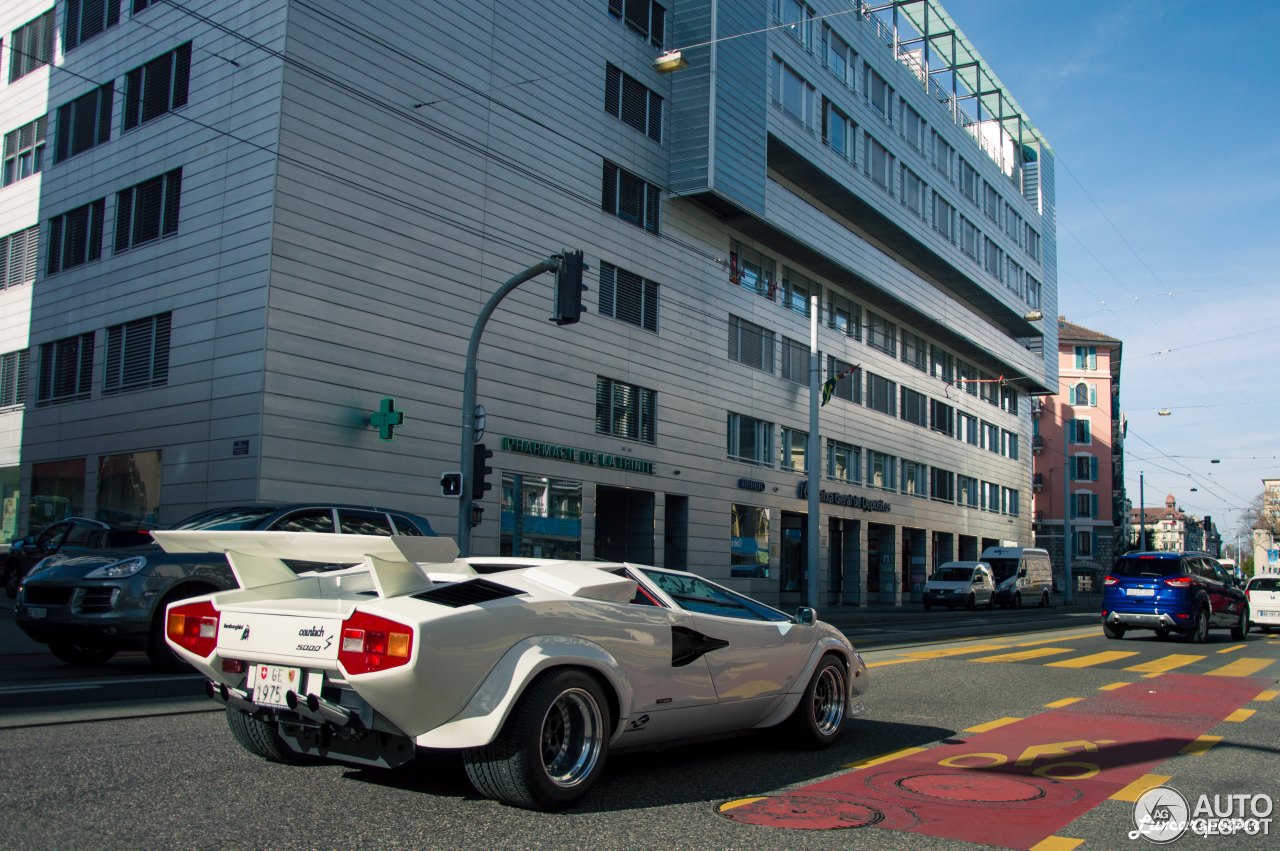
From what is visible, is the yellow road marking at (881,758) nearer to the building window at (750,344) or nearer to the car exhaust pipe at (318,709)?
the car exhaust pipe at (318,709)

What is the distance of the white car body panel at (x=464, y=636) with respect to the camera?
4.70 metres

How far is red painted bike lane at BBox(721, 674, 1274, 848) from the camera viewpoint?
510cm

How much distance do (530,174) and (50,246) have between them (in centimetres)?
1259

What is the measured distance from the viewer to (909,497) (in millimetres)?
48812

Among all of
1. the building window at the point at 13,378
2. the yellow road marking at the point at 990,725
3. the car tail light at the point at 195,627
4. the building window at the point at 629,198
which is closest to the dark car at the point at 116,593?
the car tail light at the point at 195,627

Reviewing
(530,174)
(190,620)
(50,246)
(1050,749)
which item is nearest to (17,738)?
(190,620)

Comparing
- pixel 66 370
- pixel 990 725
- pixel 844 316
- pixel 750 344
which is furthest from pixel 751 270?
pixel 990 725

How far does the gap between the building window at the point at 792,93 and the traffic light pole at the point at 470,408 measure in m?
20.7

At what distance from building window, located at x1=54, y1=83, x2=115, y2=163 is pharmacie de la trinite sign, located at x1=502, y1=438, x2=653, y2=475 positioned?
12.3 m

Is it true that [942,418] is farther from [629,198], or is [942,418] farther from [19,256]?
[19,256]

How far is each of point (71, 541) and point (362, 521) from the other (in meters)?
4.04

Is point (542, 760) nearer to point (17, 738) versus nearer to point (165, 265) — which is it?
point (17, 738)

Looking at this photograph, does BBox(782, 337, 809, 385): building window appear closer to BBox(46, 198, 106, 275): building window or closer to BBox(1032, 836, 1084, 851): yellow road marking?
BBox(46, 198, 106, 275): building window

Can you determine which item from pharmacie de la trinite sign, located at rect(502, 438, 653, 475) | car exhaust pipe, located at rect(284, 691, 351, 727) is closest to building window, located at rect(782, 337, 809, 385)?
pharmacie de la trinite sign, located at rect(502, 438, 653, 475)
